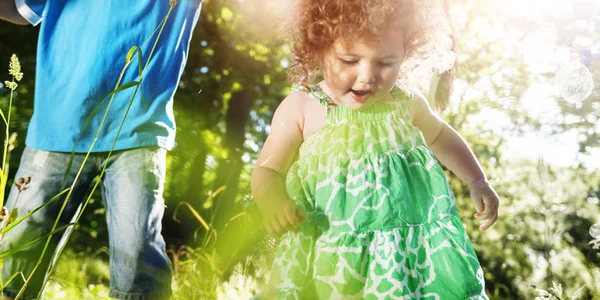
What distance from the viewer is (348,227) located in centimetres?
83

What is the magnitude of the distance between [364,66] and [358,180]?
17 cm

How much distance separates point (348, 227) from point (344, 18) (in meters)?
0.31

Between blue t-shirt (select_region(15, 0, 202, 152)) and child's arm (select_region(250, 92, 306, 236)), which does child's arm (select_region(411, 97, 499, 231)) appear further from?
blue t-shirt (select_region(15, 0, 202, 152))

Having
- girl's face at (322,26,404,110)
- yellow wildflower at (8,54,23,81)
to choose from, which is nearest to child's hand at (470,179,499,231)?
girl's face at (322,26,404,110)

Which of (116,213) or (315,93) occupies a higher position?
(315,93)

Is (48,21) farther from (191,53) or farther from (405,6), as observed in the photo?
(405,6)

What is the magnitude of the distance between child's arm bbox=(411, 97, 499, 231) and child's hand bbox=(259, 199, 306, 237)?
26cm

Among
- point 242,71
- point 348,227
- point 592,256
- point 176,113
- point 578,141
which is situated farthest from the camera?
point 592,256

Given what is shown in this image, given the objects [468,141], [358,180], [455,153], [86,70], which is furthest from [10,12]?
[468,141]

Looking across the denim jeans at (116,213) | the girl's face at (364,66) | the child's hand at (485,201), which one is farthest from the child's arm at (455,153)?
the denim jeans at (116,213)

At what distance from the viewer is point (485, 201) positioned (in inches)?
37.2

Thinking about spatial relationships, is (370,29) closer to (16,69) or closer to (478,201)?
(478,201)

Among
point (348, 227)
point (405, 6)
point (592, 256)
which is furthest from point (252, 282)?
point (592, 256)

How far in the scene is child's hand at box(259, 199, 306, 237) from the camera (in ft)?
2.72
